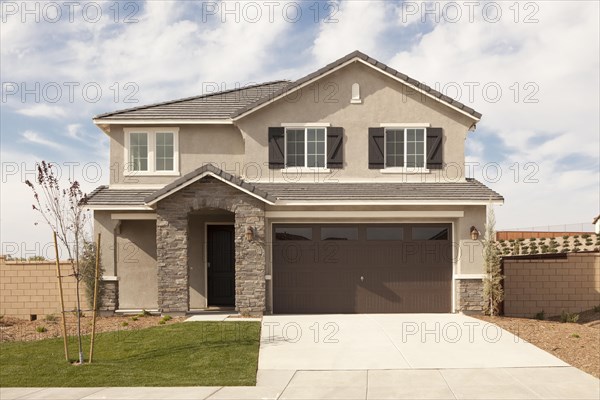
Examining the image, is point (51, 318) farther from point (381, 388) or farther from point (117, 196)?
point (381, 388)

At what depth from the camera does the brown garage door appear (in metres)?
16.8

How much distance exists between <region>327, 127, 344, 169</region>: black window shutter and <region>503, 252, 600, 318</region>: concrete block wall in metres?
5.74

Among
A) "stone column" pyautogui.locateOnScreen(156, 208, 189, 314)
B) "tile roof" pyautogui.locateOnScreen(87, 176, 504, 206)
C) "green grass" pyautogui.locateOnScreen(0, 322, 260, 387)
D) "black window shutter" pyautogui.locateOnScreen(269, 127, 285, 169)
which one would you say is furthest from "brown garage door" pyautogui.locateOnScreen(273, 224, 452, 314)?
"green grass" pyautogui.locateOnScreen(0, 322, 260, 387)

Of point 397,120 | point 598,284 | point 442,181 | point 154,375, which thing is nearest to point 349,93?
point 397,120

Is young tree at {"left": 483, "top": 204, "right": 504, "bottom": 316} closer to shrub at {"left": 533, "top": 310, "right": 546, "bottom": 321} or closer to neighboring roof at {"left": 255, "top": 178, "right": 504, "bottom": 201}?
neighboring roof at {"left": 255, "top": 178, "right": 504, "bottom": 201}

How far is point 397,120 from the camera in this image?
18.0m

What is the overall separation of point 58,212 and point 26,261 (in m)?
6.63

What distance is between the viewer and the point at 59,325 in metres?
15.7

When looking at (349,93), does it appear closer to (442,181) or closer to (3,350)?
(442,181)

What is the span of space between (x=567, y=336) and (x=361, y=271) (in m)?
5.49

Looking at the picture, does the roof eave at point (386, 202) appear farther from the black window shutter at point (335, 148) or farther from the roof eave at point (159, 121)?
the roof eave at point (159, 121)

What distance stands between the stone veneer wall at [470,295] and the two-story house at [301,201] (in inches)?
1.1

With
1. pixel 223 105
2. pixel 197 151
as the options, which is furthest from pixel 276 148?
pixel 223 105

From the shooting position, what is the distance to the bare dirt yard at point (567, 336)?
11516mm
